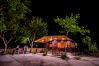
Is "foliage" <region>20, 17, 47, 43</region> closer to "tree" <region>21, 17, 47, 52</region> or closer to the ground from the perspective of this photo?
"tree" <region>21, 17, 47, 52</region>

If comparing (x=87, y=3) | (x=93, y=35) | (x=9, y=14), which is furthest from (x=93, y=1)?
(x=9, y=14)

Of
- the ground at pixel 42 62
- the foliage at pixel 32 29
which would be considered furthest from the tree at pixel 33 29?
the ground at pixel 42 62

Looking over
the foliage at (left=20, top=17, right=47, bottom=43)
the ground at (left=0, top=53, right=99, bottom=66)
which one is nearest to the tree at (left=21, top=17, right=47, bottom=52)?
the foliage at (left=20, top=17, right=47, bottom=43)

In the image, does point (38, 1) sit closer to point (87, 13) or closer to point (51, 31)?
point (51, 31)

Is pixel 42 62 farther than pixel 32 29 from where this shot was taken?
No

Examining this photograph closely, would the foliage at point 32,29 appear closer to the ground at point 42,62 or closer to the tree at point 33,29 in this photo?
the tree at point 33,29

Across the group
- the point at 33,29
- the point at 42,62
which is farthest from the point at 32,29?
the point at 42,62

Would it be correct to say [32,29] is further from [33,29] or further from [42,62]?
[42,62]

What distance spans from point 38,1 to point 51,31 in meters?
8.37

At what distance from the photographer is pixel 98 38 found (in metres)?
40.2

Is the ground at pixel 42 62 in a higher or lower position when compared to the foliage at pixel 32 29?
lower

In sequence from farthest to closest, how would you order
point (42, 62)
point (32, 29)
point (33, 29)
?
1. point (32, 29)
2. point (33, 29)
3. point (42, 62)

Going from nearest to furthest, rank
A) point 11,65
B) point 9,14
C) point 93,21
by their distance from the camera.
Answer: point 11,65 → point 9,14 → point 93,21

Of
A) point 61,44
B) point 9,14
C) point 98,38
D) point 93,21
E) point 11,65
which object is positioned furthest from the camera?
point 93,21
